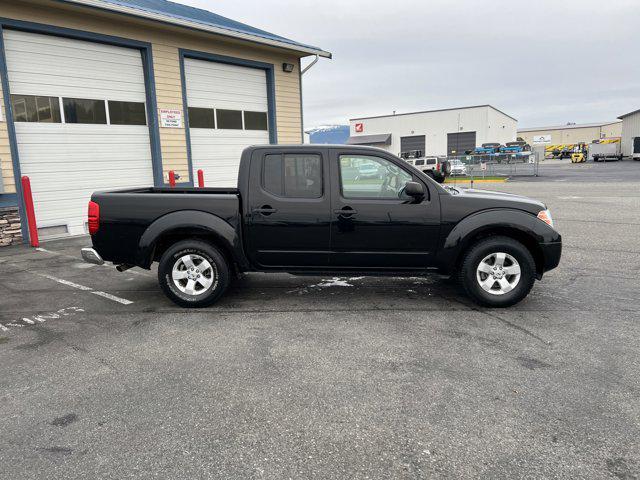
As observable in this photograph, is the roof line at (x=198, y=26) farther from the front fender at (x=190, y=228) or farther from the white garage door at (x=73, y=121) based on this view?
the front fender at (x=190, y=228)

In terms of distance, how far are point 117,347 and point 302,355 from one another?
1.75 m

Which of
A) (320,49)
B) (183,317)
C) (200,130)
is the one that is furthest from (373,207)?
(320,49)

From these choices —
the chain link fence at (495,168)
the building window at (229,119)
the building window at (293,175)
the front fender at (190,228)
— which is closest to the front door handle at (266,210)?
the building window at (293,175)

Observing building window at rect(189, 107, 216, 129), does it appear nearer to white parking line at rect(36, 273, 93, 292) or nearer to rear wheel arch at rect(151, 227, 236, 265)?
white parking line at rect(36, 273, 93, 292)

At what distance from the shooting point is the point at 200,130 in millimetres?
13008

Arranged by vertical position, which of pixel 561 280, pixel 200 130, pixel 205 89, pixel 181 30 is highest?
pixel 181 30

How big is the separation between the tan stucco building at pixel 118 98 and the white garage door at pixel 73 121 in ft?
0.08

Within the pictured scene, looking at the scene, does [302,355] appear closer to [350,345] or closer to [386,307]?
Result: [350,345]

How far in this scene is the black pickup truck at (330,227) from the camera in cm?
515

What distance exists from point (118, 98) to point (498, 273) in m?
10.1

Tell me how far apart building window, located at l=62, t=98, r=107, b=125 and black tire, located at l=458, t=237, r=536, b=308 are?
31.5 ft

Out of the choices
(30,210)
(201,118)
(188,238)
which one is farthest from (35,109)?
(188,238)

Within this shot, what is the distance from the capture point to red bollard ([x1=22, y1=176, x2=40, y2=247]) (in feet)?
30.7

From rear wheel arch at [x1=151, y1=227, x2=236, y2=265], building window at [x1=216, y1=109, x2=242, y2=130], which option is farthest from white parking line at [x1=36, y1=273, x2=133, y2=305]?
building window at [x1=216, y1=109, x2=242, y2=130]
